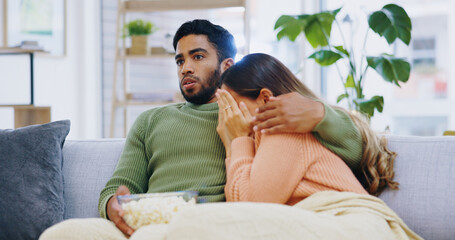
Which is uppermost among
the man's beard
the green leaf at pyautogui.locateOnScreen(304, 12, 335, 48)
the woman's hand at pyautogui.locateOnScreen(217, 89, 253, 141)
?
the green leaf at pyautogui.locateOnScreen(304, 12, 335, 48)

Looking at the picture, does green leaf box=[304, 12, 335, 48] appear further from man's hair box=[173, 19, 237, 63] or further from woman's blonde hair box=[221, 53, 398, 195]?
woman's blonde hair box=[221, 53, 398, 195]

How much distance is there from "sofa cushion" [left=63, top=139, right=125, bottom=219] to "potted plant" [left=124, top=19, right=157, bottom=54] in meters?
2.43

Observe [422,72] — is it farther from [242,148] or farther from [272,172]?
[272,172]

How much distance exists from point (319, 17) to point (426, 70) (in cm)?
138

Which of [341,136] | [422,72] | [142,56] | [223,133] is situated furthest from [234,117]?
[422,72]

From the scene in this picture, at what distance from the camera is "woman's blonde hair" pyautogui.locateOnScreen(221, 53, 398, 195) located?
1.60m

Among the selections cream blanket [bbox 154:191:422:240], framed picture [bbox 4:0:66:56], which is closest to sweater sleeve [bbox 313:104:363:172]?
cream blanket [bbox 154:191:422:240]

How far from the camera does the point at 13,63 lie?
3.70 m

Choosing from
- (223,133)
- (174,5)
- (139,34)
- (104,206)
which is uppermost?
(174,5)

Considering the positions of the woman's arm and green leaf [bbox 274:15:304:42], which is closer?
the woman's arm

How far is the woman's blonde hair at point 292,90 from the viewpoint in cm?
160

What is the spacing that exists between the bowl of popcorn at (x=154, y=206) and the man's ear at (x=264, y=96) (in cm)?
39

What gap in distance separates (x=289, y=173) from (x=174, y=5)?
3254 millimetres

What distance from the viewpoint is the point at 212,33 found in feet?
6.75
